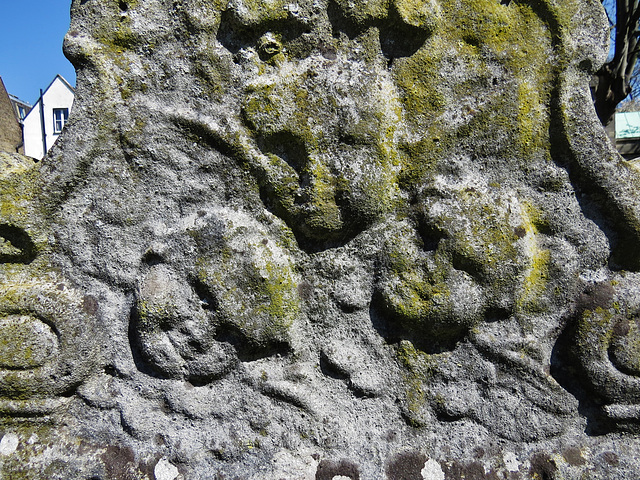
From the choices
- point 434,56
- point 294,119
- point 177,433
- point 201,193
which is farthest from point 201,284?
point 434,56

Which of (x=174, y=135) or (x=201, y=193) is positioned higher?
(x=174, y=135)

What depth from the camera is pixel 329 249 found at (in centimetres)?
138

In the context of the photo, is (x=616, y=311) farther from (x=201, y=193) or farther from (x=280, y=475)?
(x=201, y=193)

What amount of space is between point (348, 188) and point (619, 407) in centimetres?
105

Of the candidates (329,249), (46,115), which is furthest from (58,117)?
(329,249)

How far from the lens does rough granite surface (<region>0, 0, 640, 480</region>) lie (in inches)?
51.2

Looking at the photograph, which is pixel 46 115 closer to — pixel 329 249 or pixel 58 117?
pixel 58 117

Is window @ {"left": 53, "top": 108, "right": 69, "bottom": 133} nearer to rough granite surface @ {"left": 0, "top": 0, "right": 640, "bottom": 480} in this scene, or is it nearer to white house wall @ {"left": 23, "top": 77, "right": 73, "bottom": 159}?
white house wall @ {"left": 23, "top": 77, "right": 73, "bottom": 159}

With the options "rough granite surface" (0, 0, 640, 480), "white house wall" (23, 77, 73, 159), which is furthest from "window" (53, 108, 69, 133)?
"rough granite surface" (0, 0, 640, 480)

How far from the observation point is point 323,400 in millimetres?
1362

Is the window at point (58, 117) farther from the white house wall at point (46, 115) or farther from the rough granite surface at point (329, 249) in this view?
the rough granite surface at point (329, 249)

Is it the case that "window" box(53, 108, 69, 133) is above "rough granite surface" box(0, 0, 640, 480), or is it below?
above

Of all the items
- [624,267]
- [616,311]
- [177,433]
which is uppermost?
[624,267]

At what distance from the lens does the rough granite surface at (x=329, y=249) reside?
1301 mm
